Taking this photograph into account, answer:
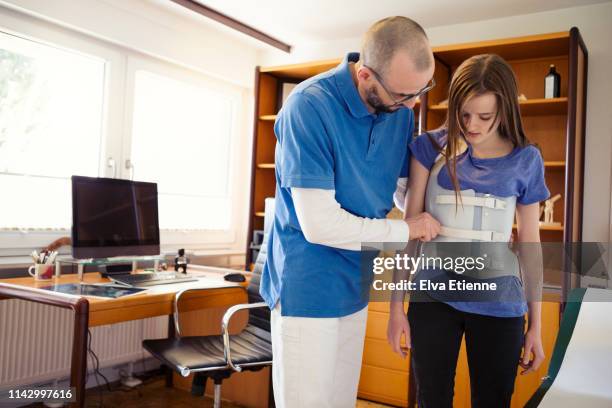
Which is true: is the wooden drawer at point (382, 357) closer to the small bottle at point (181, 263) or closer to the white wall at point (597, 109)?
the small bottle at point (181, 263)

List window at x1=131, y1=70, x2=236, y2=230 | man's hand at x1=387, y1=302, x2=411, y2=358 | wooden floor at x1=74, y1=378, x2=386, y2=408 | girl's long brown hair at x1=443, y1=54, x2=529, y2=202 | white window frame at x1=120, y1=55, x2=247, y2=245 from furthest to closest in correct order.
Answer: window at x1=131, y1=70, x2=236, y2=230 → white window frame at x1=120, y1=55, x2=247, y2=245 → wooden floor at x1=74, y1=378, x2=386, y2=408 → man's hand at x1=387, y1=302, x2=411, y2=358 → girl's long brown hair at x1=443, y1=54, x2=529, y2=202

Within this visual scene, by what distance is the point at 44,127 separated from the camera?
2996mm

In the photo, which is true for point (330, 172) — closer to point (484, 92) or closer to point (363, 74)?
point (363, 74)

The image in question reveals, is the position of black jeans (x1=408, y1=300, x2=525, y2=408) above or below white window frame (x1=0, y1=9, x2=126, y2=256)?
below

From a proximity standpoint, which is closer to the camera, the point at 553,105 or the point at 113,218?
the point at 113,218

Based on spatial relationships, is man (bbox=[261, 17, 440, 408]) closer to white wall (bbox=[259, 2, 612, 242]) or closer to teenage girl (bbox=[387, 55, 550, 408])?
teenage girl (bbox=[387, 55, 550, 408])

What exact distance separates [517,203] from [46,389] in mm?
2597

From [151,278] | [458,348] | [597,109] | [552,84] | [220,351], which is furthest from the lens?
[597,109]

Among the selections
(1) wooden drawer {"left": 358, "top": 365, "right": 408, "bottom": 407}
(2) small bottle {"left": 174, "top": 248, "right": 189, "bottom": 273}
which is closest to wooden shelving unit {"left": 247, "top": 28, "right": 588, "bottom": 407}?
(1) wooden drawer {"left": 358, "top": 365, "right": 408, "bottom": 407}

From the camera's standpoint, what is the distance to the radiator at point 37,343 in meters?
2.67

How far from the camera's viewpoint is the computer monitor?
8.47 feet

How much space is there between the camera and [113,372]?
330 cm

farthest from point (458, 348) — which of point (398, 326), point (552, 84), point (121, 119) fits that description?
point (121, 119)

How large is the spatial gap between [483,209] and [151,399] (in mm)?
2578
